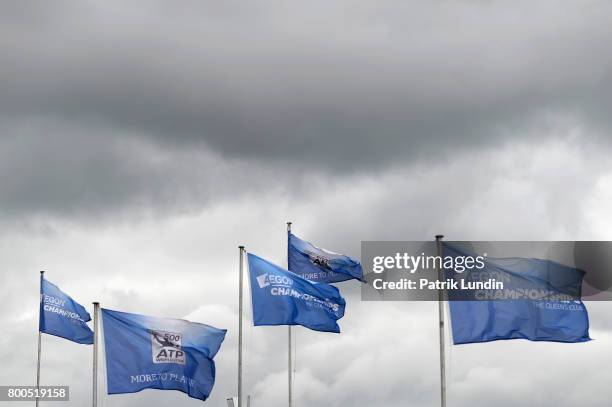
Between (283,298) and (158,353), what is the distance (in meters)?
9.81

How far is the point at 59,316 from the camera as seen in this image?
76.5 m

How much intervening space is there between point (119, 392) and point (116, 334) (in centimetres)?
274

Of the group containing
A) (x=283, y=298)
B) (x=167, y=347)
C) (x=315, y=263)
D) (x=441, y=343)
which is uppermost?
(x=315, y=263)

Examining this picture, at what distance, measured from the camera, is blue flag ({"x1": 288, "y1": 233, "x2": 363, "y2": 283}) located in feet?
259

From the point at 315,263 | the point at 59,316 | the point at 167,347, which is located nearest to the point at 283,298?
the point at 167,347

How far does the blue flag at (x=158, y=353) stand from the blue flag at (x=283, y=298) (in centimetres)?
497

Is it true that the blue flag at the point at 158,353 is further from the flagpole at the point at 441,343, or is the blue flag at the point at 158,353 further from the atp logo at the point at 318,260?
the atp logo at the point at 318,260

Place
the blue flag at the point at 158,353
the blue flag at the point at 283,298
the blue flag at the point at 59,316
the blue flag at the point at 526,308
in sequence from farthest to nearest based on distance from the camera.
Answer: the blue flag at the point at 59,316
the blue flag at the point at 283,298
the blue flag at the point at 158,353
the blue flag at the point at 526,308

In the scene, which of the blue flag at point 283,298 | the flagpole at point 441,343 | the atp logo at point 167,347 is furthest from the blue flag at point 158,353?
the flagpole at point 441,343

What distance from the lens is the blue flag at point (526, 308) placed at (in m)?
55.2

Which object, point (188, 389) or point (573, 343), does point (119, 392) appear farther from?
point (573, 343)

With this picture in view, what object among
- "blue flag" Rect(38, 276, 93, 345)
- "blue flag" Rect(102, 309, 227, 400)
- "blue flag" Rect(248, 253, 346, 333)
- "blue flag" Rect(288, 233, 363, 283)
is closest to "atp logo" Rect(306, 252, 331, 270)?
"blue flag" Rect(288, 233, 363, 283)

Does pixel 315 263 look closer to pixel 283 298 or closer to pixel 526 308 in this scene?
pixel 283 298

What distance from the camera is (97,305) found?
56.8 metres
